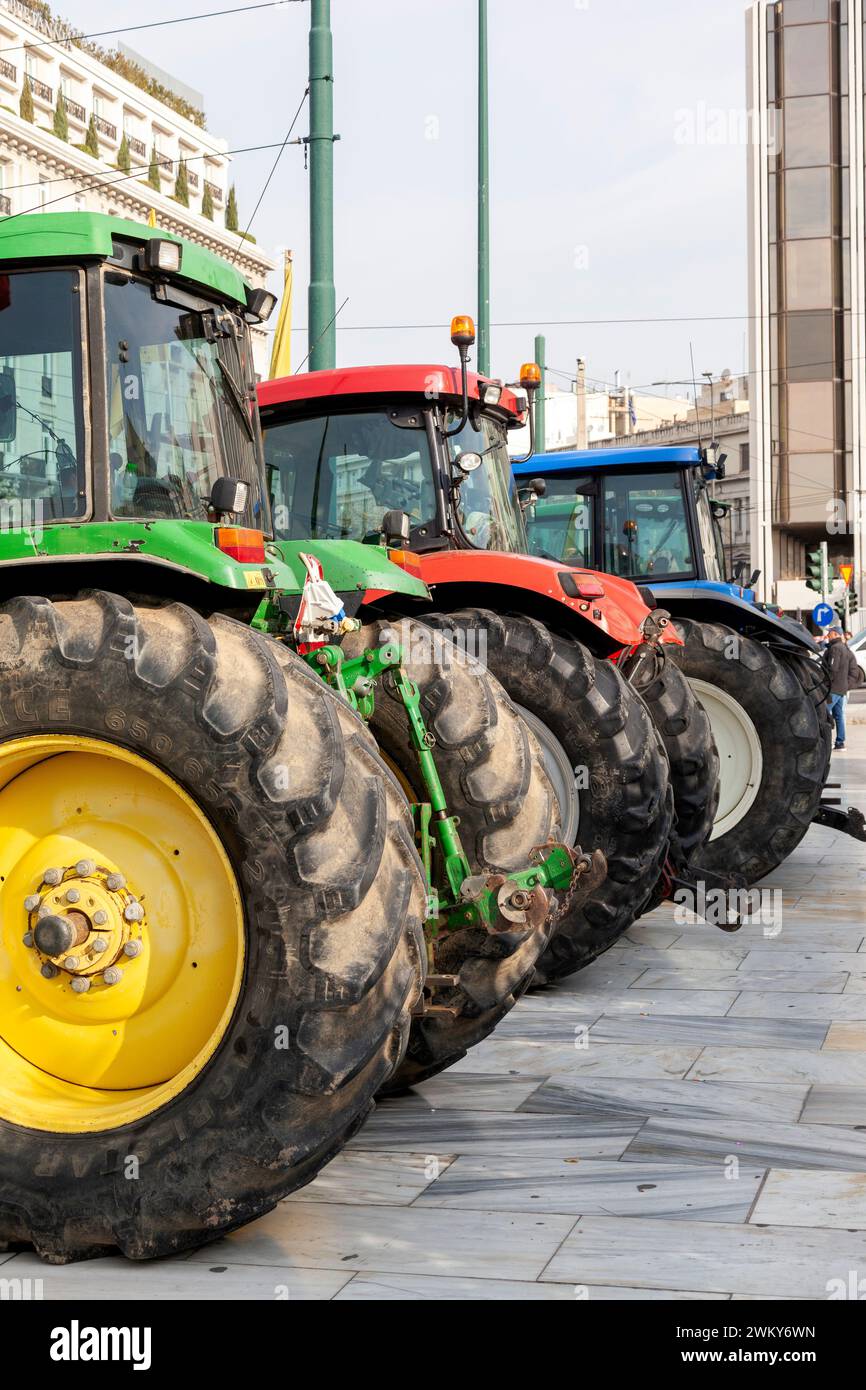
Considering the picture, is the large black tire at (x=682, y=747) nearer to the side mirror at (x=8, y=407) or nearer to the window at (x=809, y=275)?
the side mirror at (x=8, y=407)

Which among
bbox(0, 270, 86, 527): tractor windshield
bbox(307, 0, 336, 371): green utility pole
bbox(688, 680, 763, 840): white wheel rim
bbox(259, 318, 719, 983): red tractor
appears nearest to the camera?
bbox(0, 270, 86, 527): tractor windshield

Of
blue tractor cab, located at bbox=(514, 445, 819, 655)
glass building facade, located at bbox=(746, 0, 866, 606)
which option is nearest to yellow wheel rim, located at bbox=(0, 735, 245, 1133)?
blue tractor cab, located at bbox=(514, 445, 819, 655)

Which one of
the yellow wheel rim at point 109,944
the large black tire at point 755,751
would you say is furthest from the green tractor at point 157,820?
the large black tire at point 755,751

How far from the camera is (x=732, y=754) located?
10.5 m

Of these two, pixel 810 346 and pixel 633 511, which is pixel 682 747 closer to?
pixel 633 511

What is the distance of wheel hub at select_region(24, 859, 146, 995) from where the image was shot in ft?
13.5

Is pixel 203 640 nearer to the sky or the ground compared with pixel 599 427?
nearer to the ground

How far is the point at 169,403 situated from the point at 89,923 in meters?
1.59

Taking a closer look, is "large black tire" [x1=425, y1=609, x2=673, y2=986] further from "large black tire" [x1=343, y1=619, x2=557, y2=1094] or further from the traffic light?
the traffic light

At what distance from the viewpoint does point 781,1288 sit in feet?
12.6

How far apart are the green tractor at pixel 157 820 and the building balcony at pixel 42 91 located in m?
47.8

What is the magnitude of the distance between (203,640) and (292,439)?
4.19m
